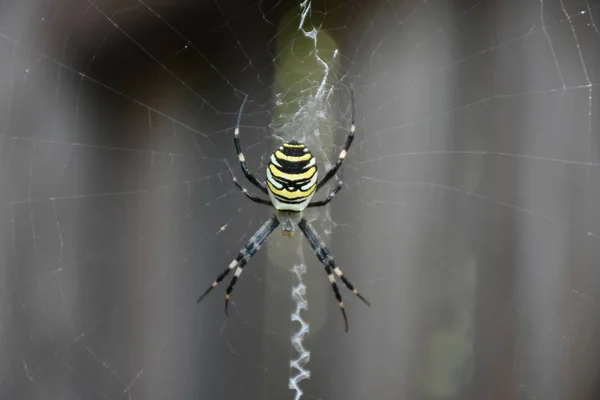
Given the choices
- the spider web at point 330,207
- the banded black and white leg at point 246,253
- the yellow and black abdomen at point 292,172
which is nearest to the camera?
the yellow and black abdomen at point 292,172

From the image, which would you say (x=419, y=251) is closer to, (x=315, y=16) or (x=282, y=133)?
(x=282, y=133)

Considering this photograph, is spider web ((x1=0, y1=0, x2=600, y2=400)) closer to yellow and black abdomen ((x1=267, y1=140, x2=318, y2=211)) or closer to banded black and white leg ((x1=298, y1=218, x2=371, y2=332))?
banded black and white leg ((x1=298, y1=218, x2=371, y2=332))

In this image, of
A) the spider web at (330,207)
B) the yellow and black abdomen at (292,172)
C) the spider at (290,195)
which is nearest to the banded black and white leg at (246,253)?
the spider at (290,195)

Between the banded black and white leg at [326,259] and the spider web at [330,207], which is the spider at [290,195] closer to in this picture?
the banded black and white leg at [326,259]

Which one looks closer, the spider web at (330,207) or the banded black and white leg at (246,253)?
the spider web at (330,207)

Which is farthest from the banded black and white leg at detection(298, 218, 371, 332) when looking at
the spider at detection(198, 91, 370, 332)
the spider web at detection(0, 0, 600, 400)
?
the spider web at detection(0, 0, 600, 400)

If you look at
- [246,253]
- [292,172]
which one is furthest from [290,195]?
[246,253]

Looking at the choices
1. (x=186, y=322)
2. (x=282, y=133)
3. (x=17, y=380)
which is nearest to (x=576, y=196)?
(x=282, y=133)
